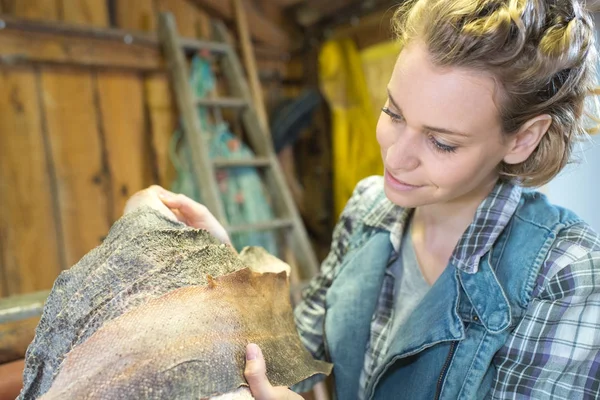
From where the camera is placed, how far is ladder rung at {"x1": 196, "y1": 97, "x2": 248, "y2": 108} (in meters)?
2.19

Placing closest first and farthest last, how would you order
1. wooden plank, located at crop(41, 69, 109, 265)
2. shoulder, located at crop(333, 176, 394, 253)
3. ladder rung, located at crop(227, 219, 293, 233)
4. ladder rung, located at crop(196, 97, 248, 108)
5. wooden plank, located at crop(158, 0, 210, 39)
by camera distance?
shoulder, located at crop(333, 176, 394, 253) → wooden plank, located at crop(41, 69, 109, 265) → ladder rung, located at crop(227, 219, 293, 233) → ladder rung, located at crop(196, 97, 248, 108) → wooden plank, located at crop(158, 0, 210, 39)

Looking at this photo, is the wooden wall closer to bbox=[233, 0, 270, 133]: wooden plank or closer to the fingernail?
bbox=[233, 0, 270, 133]: wooden plank

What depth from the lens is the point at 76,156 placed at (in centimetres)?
201

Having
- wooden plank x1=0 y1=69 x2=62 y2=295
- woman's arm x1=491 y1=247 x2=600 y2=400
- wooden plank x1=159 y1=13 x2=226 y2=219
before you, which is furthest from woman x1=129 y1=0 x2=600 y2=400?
wooden plank x1=0 y1=69 x2=62 y2=295

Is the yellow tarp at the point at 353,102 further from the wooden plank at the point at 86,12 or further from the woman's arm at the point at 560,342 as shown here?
the woman's arm at the point at 560,342

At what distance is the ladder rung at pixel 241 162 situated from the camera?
212cm

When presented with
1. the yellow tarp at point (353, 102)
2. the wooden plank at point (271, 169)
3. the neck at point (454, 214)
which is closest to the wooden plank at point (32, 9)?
the wooden plank at point (271, 169)

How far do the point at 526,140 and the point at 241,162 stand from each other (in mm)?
1490

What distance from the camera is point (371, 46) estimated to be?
2.52 meters

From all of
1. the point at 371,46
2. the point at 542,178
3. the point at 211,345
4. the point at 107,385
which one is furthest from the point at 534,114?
the point at 371,46

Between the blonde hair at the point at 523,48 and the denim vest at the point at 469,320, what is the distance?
17 centimetres

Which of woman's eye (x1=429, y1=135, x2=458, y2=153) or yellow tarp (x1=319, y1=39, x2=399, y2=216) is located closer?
woman's eye (x1=429, y1=135, x2=458, y2=153)

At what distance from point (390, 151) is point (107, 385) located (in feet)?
1.96

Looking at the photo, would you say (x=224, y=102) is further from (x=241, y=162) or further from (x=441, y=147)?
(x=441, y=147)
